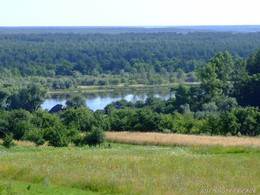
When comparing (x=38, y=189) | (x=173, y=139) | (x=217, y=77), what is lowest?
(x=217, y=77)

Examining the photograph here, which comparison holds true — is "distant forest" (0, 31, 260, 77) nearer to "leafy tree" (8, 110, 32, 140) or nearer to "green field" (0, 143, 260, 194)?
"leafy tree" (8, 110, 32, 140)

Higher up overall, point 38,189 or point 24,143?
point 38,189

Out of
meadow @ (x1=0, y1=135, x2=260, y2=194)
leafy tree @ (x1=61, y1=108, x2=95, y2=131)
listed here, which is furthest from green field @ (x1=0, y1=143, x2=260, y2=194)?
leafy tree @ (x1=61, y1=108, x2=95, y2=131)

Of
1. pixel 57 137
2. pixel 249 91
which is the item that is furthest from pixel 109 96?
pixel 57 137

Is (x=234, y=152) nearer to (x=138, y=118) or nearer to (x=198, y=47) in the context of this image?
(x=138, y=118)

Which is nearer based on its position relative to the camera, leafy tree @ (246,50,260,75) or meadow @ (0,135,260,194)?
meadow @ (0,135,260,194)

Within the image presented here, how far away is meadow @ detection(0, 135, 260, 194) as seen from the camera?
19.5 m

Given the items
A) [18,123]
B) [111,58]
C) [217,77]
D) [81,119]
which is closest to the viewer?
[18,123]

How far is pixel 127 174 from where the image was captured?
71.5 ft

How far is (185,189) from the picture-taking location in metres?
19.1

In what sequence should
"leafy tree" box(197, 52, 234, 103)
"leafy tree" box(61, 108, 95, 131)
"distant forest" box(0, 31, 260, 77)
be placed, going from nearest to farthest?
"leafy tree" box(61, 108, 95, 131), "leafy tree" box(197, 52, 234, 103), "distant forest" box(0, 31, 260, 77)

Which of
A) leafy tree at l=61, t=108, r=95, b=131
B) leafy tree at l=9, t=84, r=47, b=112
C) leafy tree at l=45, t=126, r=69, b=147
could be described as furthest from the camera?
leafy tree at l=9, t=84, r=47, b=112

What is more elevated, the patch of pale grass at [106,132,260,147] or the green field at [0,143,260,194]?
the green field at [0,143,260,194]

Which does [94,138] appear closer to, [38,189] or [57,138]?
[57,138]
